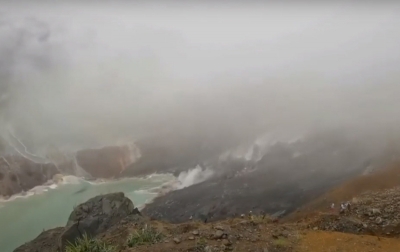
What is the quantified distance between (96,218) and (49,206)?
2784 cm

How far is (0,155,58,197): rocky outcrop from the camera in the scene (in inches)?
2242

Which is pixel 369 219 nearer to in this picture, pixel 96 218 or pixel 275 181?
pixel 96 218

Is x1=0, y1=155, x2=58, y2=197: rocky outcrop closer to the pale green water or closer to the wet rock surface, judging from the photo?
the pale green water

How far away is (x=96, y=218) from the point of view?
2683cm

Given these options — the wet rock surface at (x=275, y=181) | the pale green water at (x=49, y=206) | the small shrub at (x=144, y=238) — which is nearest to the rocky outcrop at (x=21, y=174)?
the pale green water at (x=49, y=206)

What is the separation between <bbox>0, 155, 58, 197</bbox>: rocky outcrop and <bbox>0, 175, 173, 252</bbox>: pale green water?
132 inches

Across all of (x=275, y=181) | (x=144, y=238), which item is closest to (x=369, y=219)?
(x=144, y=238)

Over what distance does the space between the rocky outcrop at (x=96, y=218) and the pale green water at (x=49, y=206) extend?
16.1 m

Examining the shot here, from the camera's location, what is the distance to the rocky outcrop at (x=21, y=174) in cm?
5695

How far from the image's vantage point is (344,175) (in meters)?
40.6

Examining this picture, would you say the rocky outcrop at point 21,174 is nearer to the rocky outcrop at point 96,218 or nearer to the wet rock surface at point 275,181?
the wet rock surface at point 275,181

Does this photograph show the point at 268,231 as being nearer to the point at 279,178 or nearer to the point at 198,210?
the point at 198,210

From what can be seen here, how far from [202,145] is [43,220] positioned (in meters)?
32.6

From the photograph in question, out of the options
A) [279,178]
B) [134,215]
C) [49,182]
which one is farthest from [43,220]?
[279,178]
